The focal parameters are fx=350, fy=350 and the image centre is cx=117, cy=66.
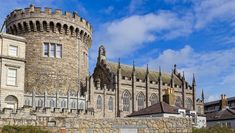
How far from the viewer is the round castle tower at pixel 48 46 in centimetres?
4556

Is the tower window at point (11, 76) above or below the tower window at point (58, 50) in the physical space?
below

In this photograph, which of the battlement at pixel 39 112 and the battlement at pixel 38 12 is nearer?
the battlement at pixel 39 112

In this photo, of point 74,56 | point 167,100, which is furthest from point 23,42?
point 167,100

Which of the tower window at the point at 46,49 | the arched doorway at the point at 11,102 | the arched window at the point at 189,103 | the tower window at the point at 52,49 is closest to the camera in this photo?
the arched doorway at the point at 11,102

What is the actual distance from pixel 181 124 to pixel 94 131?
6.11 m

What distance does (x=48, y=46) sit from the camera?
4647 centimetres

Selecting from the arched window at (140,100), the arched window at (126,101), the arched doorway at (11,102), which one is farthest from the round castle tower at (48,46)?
the arched window at (140,100)

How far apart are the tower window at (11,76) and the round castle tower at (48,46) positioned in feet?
18.1

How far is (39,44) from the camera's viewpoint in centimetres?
4612

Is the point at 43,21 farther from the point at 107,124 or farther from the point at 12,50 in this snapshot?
the point at 107,124

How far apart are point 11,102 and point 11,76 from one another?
9.57 ft

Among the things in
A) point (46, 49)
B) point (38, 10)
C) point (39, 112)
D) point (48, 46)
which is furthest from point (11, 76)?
point (38, 10)

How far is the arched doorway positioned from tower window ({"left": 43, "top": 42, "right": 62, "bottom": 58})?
350 inches

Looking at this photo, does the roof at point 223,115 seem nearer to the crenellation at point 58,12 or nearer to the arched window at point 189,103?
the arched window at point 189,103
